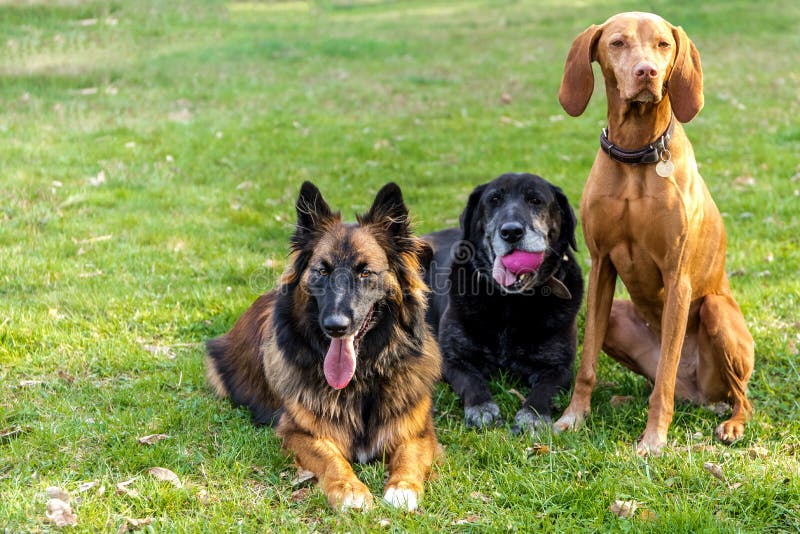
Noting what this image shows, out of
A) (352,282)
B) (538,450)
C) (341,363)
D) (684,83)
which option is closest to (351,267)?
(352,282)

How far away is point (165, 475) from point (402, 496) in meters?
1.18

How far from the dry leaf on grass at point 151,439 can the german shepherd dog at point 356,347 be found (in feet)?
2.05

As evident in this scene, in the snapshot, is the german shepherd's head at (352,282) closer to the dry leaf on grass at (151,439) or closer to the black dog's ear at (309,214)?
the black dog's ear at (309,214)

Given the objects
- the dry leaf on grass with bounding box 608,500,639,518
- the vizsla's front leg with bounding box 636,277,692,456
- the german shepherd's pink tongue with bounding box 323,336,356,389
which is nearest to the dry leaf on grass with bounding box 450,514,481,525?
the dry leaf on grass with bounding box 608,500,639,518

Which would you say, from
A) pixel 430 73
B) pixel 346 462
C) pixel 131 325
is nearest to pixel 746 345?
pixel 346 462

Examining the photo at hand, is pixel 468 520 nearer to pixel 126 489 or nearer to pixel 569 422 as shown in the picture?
pixel 569 422

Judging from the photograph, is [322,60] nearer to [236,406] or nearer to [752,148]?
[752,148]

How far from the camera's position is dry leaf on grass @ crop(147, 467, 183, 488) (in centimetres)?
367

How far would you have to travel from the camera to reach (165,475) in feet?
12.2

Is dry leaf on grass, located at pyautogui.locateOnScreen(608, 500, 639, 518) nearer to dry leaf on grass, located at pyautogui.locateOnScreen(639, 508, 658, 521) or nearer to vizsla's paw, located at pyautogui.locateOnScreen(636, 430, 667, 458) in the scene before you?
dry leaf on grass, located at pyautogui.locateOnScreen(639, 508, 658, 521)

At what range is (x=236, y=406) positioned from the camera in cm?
469

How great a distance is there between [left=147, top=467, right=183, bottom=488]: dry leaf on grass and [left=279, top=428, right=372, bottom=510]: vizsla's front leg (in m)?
0.59

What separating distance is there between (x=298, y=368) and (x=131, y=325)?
2059 millimetres

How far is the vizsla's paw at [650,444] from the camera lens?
398 centimetres
